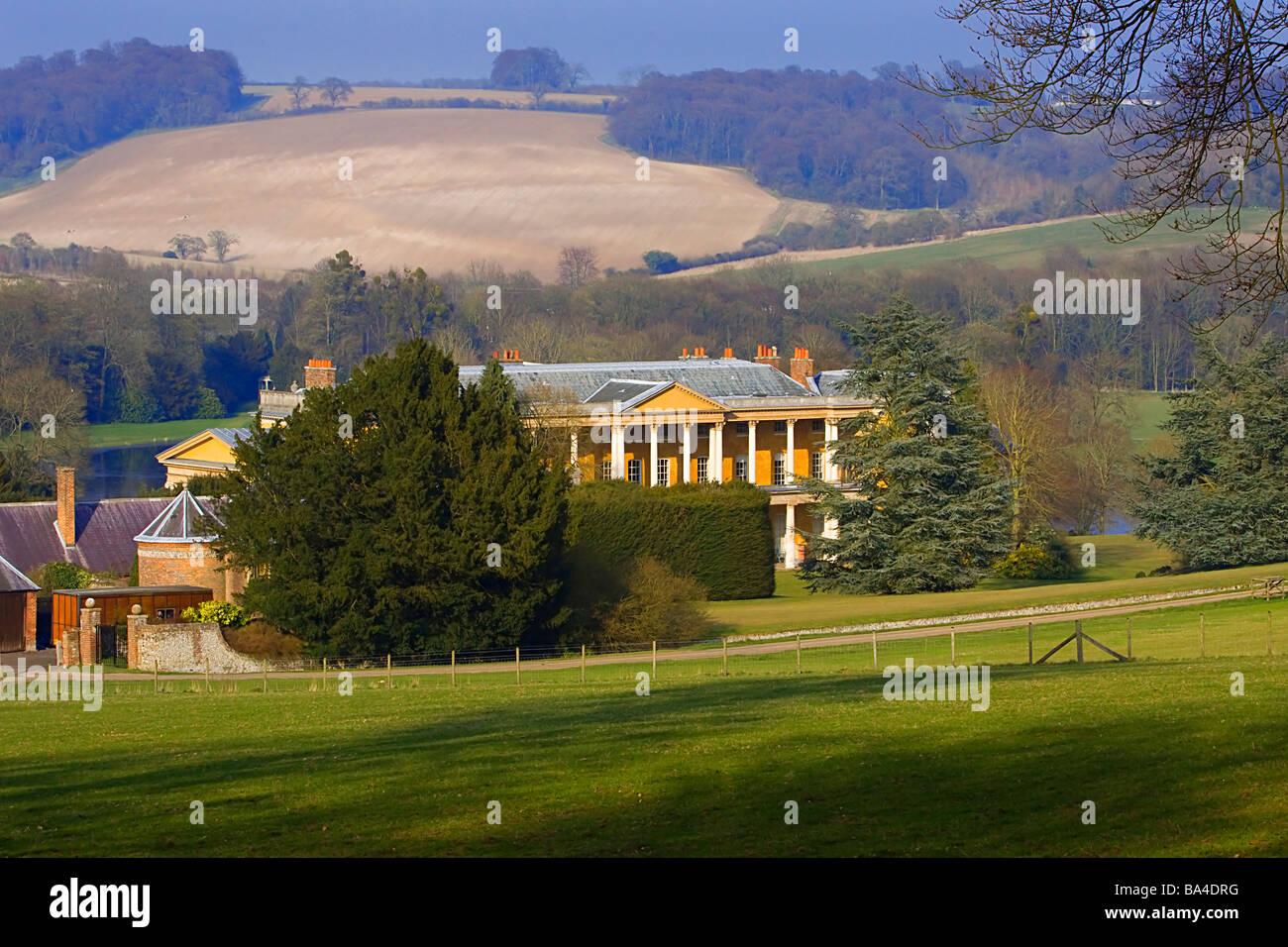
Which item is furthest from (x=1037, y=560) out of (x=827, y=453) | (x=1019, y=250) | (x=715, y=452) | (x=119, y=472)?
(x=1019, y=250)

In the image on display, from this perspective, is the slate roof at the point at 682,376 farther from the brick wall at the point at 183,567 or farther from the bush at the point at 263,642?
the bush at the point at 263,642

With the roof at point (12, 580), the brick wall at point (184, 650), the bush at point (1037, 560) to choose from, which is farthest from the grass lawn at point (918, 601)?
the roof at point (12, 580)

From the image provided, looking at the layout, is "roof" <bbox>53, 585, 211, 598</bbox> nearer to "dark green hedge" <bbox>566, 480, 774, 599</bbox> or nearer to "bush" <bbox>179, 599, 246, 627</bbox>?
"bush" <bbox>179, 599, 246, 627</bbox>

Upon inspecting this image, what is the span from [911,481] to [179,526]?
920 inches

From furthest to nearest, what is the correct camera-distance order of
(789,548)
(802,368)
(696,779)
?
1. (802,368)
2. (789,548)
3. (696,779)

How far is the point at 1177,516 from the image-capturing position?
54844 mm

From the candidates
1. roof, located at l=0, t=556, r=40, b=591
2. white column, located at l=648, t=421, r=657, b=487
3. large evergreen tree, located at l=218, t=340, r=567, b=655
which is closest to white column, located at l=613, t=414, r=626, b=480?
white column, located at l=648, t=421, r=657, b=487

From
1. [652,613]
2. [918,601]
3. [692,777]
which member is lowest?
[918,601]

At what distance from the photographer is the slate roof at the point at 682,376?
221 feet

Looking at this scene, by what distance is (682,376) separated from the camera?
68375mm

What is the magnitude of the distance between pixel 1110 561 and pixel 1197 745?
171 ft

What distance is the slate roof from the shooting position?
6725cm

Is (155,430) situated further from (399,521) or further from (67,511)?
(399,521)
